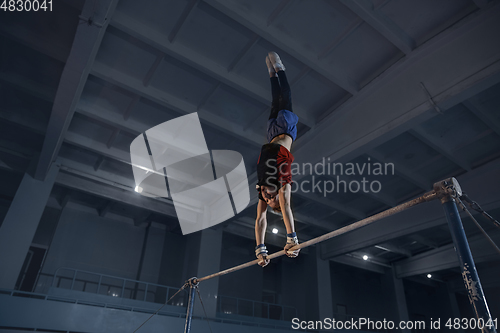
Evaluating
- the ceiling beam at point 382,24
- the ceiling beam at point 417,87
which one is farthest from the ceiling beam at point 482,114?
the ceiling beam at point 382,24

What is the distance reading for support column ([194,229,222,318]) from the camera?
401 inches

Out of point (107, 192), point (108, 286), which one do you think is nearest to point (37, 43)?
point (107, 192)

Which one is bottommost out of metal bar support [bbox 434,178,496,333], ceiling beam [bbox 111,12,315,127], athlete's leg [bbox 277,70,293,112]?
metal bar support [bbox 434,178,496,333]

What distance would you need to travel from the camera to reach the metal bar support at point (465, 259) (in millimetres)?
1858

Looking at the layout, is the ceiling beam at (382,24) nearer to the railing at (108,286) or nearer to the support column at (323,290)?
the railing at (108,286)

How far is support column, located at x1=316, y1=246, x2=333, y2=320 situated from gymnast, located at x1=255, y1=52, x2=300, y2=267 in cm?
1010

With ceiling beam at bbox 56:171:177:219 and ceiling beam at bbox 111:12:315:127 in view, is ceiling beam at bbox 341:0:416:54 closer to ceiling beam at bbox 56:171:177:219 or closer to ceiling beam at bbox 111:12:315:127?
ceiling beam at bbox 111:12:315:127

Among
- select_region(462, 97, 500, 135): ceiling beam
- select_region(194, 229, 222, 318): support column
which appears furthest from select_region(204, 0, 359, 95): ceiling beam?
select_region(194, 229, 222, 318): support column

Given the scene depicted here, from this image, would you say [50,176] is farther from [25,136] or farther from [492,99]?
[492,99]

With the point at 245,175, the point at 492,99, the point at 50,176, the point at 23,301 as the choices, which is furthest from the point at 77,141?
the point at 492,99

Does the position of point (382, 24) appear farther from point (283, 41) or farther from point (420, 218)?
point (420, 218)

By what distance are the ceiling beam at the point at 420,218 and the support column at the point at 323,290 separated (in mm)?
553

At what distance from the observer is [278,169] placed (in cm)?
356

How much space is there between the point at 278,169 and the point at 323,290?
35.9 ft
